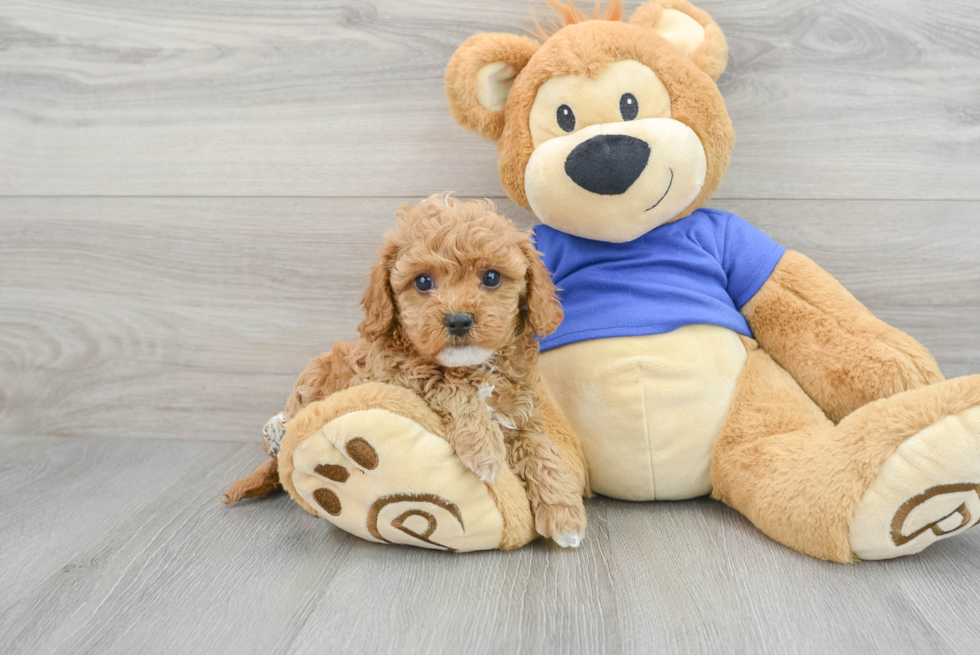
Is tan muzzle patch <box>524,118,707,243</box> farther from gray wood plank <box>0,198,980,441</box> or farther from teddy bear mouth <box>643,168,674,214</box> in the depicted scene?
gray wood plank <box>0,198,980,441</box>

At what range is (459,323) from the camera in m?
0.68

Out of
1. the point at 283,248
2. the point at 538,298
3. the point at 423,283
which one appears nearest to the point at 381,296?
the point at 423,283

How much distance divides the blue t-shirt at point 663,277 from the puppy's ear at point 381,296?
0.83 feet

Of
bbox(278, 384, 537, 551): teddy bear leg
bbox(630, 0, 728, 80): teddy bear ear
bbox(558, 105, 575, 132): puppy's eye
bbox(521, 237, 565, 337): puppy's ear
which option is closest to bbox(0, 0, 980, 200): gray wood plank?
bbox(630, 0, 728, 80): teddy bear ear

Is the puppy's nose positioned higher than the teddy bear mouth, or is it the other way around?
the teddy bear mouth

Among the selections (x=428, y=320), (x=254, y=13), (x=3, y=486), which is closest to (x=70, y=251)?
(x=3, y=486)

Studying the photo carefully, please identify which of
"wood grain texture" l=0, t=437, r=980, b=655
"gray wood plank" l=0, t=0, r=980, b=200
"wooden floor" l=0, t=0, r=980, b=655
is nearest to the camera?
"wood grain texture" l=0, t=437, r=980, b=655

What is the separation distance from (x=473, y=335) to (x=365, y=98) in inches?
23.1

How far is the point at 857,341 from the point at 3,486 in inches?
48.5

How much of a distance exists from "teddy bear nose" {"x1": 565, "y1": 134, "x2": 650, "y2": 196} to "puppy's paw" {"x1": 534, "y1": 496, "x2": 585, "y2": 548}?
1.21ft

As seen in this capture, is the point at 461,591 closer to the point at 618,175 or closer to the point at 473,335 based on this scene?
the point at 473,335

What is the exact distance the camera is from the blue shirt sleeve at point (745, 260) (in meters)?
0.90

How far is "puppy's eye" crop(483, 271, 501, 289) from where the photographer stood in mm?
720

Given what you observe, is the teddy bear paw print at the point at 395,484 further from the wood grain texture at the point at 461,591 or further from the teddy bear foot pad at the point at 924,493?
the teddy bear foot pad at the point at 924,493
